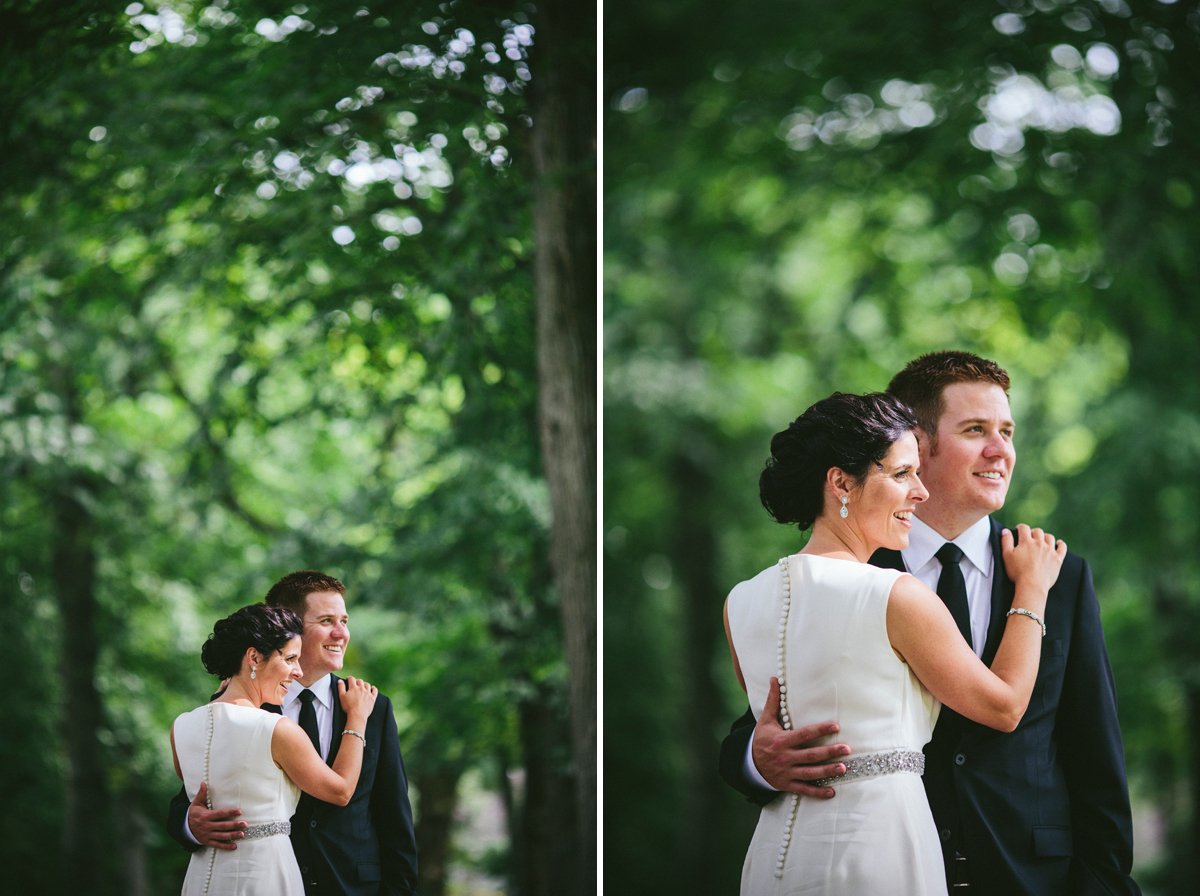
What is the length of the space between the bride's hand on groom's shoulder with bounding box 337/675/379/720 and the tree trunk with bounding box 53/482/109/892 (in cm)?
243

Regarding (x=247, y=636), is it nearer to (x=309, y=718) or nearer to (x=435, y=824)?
(x=309, y=718)

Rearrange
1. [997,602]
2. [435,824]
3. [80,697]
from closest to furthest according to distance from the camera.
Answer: [997,602], [435,824], [80,697]

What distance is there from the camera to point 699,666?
7.37m

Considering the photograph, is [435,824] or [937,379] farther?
[435,824]

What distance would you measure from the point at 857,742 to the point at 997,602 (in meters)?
0.34

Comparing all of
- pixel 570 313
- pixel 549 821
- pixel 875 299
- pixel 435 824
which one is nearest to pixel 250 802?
pixel 435 824

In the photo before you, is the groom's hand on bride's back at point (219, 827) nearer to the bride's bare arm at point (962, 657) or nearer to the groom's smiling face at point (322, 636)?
the groom's smiling face at point (322, 636)

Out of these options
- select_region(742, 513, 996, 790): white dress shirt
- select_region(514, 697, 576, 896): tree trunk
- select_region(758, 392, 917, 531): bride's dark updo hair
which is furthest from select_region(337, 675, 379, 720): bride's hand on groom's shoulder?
select_region(514, 697, 576, 896): tree trunk

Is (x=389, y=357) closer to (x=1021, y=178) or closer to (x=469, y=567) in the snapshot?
(x=469, y=567)

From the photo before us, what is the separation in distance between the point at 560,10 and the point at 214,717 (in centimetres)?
269

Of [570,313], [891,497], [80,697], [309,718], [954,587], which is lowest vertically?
[80,697]

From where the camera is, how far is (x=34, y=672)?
12.8 ft

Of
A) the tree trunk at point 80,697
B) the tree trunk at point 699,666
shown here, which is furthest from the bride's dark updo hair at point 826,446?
the tree trunk at point 699,666

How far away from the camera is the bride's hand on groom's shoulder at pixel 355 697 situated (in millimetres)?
1952
